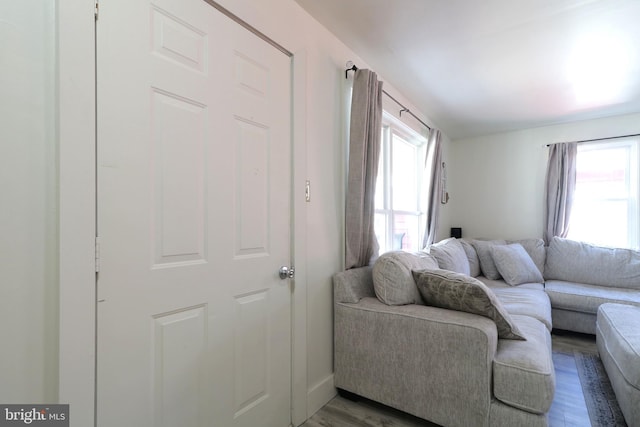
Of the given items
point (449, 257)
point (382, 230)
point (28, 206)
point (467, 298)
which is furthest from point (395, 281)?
point (28, 206)

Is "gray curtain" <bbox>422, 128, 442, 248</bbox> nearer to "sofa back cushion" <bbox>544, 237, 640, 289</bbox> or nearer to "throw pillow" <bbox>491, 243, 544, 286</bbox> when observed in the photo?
"throw pillow" <bbox>491, 243, 544, 286</bbox>

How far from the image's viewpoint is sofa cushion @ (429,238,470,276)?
9.04ft

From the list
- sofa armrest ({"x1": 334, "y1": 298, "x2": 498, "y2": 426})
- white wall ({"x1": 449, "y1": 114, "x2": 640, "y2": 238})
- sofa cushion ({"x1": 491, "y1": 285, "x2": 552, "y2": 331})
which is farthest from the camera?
white wall ({"x1": 449, "y1": 114, "x2": 640, "y2": 238})

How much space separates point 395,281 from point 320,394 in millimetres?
839

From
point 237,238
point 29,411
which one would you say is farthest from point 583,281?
point 29,411

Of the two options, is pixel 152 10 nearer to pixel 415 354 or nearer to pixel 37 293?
pixel 37 293

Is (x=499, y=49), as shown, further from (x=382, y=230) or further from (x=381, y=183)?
(x=382, y=230)

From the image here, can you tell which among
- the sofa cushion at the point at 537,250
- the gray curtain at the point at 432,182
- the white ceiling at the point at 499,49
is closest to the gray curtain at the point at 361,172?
the white ceiling at the point at 499,49

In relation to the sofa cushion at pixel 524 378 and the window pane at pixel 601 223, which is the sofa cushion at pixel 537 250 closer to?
the window pane at pixel 601 223

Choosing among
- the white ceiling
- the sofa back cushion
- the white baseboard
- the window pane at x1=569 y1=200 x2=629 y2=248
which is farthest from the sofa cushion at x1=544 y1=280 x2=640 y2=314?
the white baseboard

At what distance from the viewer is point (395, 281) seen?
1864 mm

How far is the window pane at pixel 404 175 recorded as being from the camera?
322 centimetres

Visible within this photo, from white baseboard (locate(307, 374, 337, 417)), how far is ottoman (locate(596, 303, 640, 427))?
1594 mm

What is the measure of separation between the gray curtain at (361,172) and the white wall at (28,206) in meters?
1.57
